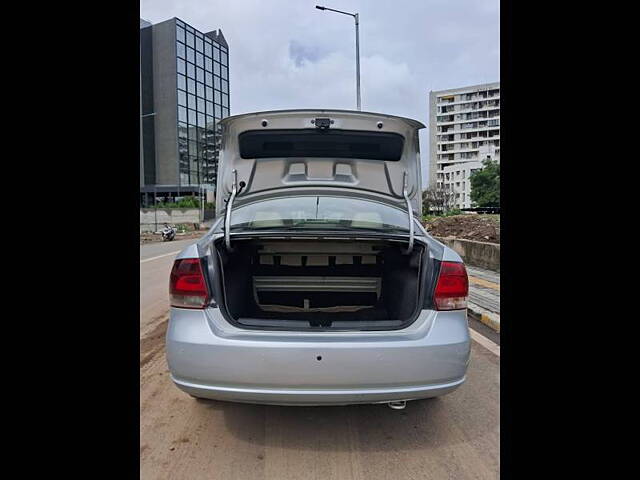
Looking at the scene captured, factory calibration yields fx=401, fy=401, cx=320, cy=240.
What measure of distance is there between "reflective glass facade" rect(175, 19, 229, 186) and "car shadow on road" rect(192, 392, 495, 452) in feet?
72.6

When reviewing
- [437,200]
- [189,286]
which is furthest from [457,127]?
[189,286]

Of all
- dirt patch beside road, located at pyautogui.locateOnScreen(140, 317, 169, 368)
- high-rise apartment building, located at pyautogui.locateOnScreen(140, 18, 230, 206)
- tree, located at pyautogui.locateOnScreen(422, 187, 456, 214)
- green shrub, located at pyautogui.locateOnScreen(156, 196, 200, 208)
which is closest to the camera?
dirt patch beside road, located at pyautogui.locateOnScreen(140, 317, 169, 368)

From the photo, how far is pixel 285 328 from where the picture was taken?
6.79 ft

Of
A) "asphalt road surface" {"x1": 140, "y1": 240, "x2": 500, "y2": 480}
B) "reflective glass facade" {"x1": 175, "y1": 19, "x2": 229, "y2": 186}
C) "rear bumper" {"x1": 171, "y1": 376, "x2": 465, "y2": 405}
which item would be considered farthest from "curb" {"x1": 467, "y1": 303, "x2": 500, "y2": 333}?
"reflective glass facade" {"x1": 175, "y1": 19, "x2": 229, "y2": 186}

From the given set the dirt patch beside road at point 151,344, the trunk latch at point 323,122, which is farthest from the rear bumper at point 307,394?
the dirt patch beside road at point 151,344

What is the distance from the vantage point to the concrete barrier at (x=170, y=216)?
95.1 feet

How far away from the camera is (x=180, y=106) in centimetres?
2773

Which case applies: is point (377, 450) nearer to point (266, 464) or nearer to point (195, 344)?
point (266, 464)

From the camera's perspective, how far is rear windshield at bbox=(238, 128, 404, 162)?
9.27ft

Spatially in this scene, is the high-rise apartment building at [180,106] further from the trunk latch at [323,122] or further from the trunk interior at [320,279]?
the trunk latch at [323,122]

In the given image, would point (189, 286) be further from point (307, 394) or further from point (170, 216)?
point (170, 216)

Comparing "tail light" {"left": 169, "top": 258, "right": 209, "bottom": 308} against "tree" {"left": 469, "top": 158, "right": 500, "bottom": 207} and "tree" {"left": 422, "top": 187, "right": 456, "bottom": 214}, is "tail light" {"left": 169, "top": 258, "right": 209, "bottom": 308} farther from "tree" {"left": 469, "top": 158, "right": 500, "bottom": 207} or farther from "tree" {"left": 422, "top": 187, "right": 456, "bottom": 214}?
"tree" {"left": 469, "top": 158, "right": 500, "bottom": 207}

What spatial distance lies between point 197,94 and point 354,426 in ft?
95.3
